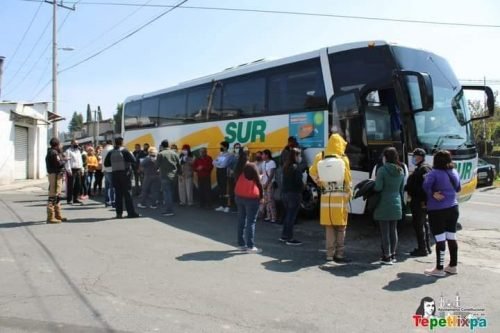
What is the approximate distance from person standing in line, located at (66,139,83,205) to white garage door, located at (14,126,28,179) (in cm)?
1167

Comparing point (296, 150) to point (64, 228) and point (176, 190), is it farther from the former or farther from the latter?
point (176, 190)

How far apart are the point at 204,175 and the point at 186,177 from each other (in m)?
0.84

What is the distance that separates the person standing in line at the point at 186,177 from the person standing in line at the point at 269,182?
345 cm

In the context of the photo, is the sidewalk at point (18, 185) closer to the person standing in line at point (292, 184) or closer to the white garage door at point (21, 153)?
the white garage door at point (21, 153)

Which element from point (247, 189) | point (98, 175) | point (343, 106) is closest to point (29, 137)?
point (98, 175)

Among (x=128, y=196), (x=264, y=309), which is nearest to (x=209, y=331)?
(x=264, y=309)

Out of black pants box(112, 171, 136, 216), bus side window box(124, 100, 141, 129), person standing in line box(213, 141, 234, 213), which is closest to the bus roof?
bus side window box(124, 100, 141, 129)

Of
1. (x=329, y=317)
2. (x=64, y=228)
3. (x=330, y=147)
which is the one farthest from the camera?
(x=64, y=228)

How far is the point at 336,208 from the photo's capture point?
289 inches

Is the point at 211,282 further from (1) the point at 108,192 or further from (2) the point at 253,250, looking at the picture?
(1) the point at 108,192

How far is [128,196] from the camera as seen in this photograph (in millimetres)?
11258

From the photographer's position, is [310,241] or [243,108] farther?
[243,108]

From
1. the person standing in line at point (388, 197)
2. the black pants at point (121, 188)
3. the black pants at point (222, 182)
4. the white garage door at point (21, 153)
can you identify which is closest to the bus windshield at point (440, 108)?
the person standing in line at point (388, 197)

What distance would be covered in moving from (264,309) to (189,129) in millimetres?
10262
